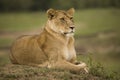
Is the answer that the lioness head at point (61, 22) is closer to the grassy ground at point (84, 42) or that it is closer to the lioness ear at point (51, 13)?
the lioness ear at point (51, 13)

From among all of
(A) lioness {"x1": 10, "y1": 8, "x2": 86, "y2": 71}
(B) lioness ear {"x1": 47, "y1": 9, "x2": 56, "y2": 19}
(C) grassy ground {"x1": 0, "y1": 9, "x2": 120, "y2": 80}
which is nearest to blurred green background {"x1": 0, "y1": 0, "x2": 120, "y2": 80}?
(C) grassy ground {"x1": 0, "y1": 9, "x2": 120, "y2": 80}

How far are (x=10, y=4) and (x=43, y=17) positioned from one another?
23.3ft

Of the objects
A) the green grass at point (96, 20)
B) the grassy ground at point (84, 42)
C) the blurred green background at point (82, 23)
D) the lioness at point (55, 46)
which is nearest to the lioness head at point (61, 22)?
the lioness at point (55, 46)

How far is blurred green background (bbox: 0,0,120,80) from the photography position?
27627mm

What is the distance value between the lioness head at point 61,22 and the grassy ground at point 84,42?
694mm

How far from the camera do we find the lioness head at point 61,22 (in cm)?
1247

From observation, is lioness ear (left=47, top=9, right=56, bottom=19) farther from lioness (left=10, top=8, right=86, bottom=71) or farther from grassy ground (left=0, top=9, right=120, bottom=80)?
grassy ground (left=0, top=9, right=120, bottom=80)

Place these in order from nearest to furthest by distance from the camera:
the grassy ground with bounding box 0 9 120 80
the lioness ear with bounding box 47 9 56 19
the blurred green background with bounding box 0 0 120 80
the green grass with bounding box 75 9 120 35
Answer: the grassy ground with bounding box 0 9 120 80 < the lioness ear with bounding box 47 9 56 19 < the blurred green background with bounding box 0 0 120 80 < the green grass with bounding box 75 9 120 35

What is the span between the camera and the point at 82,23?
37.7 m

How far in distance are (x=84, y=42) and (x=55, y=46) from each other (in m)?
17.3

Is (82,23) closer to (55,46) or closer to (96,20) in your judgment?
(96,20)

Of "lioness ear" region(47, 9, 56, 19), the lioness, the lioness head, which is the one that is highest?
"lioness ear" region(47, 9, 56, 19)

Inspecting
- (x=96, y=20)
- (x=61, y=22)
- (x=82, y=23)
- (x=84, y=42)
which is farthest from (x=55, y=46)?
(x=96, y=20)

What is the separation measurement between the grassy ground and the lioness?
6.9 inches
